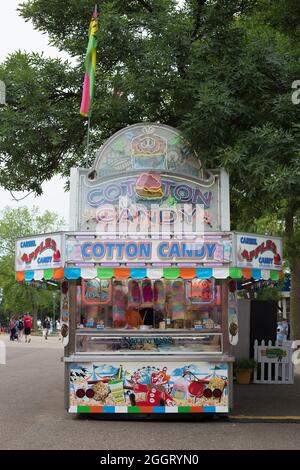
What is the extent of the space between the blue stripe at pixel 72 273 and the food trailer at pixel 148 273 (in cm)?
2

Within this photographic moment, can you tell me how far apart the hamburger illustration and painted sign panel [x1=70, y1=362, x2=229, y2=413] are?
2.86 metres

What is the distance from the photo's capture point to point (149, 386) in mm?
10195

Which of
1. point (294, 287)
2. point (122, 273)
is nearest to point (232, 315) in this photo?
point (122, 273)

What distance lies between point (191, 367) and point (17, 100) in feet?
22.2

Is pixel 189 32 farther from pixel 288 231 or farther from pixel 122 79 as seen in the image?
pixel 288 231

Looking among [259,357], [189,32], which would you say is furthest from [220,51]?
[259,357]

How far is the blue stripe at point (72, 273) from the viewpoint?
32.4 feet

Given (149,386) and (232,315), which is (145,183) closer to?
(232,315)

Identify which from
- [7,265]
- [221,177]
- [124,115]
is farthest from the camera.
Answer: [7,265]

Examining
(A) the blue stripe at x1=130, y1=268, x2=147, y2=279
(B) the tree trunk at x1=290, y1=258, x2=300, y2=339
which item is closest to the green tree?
(B) the tree trunk at x1=290, y1=258, x2=300, y2=339

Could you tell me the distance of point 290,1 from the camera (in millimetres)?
12633

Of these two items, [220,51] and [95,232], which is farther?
[220,51]

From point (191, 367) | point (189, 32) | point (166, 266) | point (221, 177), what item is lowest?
point (191, 367)

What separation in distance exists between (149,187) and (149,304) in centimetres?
199
